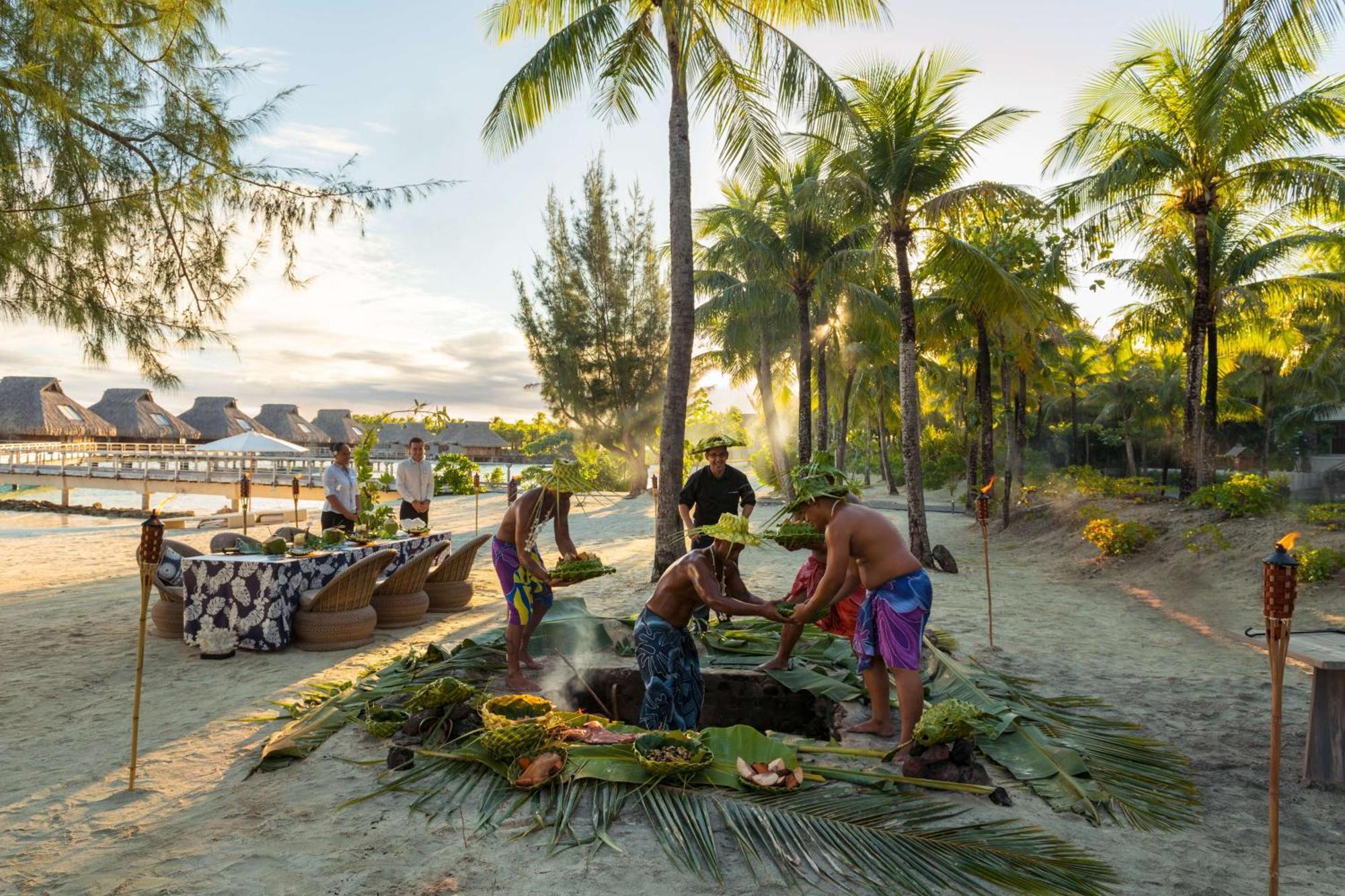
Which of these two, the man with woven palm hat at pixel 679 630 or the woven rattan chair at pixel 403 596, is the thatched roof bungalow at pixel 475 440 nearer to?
the woven rattan chair at pixel 403 596

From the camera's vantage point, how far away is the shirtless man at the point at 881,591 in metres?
4.29

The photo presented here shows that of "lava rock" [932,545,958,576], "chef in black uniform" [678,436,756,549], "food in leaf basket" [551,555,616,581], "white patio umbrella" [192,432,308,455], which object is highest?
"white patio umbrella" [192,432,308,455]

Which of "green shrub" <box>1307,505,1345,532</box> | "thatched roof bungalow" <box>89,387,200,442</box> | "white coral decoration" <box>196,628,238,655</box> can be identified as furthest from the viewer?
"thatched roof bungalow" <box>89,387,200,442</box>

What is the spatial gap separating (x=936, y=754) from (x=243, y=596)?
5896 mm

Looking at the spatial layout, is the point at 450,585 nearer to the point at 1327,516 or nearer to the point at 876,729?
the point at 876,729

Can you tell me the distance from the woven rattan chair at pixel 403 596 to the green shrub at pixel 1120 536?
36.1 ft

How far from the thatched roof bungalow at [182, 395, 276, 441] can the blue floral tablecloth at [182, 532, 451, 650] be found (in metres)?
43.7

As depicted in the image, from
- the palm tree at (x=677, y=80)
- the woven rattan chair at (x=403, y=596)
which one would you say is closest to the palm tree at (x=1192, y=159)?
the palm tree at (x=677, y=80)

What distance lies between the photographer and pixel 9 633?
7.67m

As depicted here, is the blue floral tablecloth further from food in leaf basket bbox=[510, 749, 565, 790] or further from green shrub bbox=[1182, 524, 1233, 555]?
green shrub bbox=[1182, 524, 1233, 555]

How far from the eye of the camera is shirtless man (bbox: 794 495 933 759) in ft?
14.1

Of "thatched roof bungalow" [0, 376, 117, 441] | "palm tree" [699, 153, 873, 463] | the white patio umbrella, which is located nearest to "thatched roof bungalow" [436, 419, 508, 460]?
"thatched roof bungalow" [0, 376, 117, 441]

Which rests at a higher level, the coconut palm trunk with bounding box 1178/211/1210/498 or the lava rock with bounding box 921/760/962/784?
the coconut palm trunk with bounding box 1178/211/1210/498

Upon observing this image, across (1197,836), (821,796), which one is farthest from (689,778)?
(1197,836)
